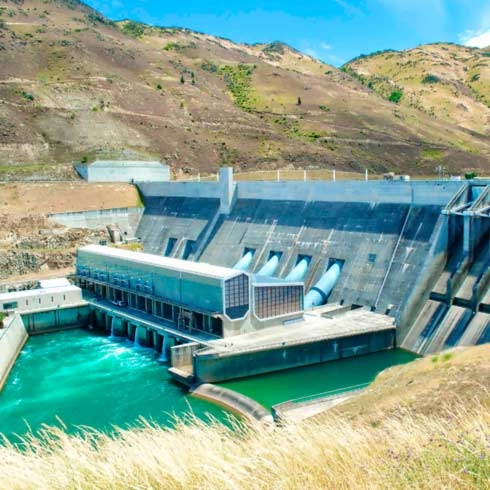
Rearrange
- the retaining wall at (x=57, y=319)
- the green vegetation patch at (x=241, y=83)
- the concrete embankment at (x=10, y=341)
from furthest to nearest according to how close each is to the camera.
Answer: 1. the green vegetation patch at (x=241, y=83)
2. the retaining wall at (x=57, y=319)
3. the concrete embankment at (x=10, y=341)

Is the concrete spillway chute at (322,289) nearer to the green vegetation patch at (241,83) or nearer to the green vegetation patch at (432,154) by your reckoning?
the green vegetation patch at (432,154)

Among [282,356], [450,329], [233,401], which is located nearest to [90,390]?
[233,401]

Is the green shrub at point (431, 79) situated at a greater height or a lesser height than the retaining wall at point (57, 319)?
greater

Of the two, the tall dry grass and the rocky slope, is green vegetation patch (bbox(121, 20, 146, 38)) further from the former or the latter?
the tall dry grass

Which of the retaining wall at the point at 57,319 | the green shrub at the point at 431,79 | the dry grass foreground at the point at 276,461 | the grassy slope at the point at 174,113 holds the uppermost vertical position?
the green shrub at the point at 431,79

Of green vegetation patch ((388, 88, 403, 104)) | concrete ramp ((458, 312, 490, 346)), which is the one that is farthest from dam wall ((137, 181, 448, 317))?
green vegetation patch ((388, 88, 403, 104))

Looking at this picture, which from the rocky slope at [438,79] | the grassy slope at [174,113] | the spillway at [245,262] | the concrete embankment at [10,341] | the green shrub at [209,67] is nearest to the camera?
the concrete embankment at [10,341]

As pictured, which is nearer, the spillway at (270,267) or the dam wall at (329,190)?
the dam wall at (329,190)

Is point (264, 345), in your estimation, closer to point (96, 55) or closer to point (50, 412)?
point (50, 412)

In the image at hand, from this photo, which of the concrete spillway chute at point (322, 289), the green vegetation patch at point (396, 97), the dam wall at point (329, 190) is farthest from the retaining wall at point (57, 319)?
the green vegetation patch at point (396, 97)
